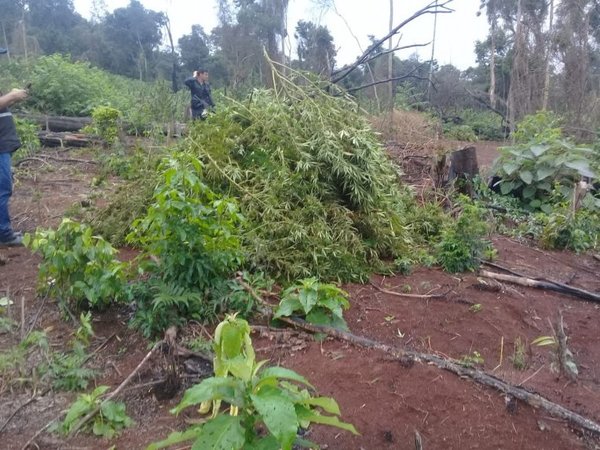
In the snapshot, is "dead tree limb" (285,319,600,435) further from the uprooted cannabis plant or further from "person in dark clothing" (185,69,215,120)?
"person in dark clothing" (185,69,215,120)

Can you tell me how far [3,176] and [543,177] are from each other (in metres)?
6.05

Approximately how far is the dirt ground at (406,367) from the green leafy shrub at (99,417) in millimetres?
40

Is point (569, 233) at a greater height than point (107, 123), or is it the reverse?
point (107, 123)

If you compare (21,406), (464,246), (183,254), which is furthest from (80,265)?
(464,246)

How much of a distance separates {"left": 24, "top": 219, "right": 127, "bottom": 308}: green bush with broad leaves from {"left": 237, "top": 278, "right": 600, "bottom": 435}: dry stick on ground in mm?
763

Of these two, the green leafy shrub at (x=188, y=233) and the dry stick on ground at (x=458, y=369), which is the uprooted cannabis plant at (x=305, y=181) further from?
→ the dry stick on ground at (x=458, y=369)

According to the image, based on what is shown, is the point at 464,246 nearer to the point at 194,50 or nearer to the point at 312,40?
the point at 312,40

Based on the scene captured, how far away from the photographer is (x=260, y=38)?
2625 cm

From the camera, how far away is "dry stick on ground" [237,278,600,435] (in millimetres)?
2323

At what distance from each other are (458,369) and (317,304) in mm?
875

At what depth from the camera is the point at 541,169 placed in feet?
23.3

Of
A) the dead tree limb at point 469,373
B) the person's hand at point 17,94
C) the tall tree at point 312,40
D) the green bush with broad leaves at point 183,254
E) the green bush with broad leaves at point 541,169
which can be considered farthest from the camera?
the tall tree at point 312,40

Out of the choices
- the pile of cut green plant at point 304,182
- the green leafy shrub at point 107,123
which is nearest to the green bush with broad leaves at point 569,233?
the pile of cut green plant at point 304,182

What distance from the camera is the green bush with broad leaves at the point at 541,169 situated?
274 inches
